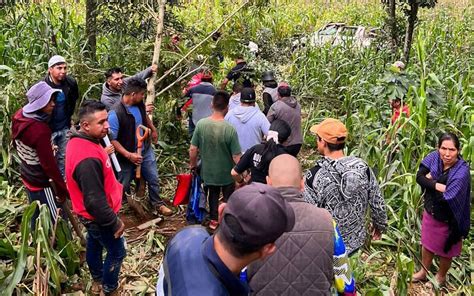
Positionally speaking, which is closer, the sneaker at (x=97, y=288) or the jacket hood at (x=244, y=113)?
the sneaker at (x=97, y=288)

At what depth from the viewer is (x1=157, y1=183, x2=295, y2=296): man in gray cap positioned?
5.19ft

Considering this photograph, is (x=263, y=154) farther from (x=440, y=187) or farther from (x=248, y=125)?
(x=440, y=187)

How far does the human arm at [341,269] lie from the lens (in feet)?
8.00

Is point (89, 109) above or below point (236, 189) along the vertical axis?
above

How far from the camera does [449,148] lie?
Answer: 3.80 meters

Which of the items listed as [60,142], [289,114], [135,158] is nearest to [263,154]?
[135,158]

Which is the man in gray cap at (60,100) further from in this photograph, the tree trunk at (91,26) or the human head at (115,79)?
the tree trunk at (91,26)

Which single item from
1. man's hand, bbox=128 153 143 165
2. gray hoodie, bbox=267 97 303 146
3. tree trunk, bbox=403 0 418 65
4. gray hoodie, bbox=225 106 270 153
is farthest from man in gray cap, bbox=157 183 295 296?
tree trunk, bbox=403 0 418 65

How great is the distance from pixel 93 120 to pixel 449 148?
2.66 meters

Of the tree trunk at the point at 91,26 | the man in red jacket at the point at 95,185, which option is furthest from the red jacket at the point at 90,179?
the tree trunk at the point at 91,26

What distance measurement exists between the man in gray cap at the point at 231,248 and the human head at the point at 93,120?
1.76 metres

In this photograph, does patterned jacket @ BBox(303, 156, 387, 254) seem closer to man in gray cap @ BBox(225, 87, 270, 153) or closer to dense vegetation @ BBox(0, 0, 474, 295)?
dense vegetation @ BBox(0, 0, 474, 295)

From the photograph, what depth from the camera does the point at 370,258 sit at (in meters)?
4.14

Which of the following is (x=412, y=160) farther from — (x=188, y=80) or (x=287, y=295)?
(x=287, y=295)
